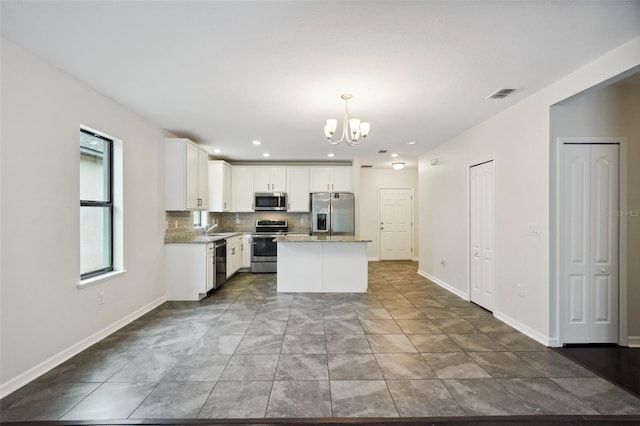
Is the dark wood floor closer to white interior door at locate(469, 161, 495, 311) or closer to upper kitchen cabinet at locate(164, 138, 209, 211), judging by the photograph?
white interior door at locate(469, 161, 495, 311)

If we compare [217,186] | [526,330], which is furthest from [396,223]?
[526,330]

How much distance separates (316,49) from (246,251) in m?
5.17

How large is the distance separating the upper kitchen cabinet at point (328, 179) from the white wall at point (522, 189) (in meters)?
2.69

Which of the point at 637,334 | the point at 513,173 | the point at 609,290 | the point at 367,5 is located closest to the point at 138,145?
the point at 367,5

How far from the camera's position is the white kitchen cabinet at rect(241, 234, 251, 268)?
6668 mm

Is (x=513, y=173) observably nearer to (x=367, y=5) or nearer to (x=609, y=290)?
(x=609, y=290)

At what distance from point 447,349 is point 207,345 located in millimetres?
2363

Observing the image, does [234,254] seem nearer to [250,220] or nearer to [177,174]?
[250,220]

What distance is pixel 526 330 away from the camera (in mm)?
3258

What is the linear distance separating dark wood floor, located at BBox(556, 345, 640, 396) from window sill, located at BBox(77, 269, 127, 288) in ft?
15.2

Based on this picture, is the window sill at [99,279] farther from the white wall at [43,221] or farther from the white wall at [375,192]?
the white wall at [375,192]

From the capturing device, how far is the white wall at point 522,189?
9.02 ft

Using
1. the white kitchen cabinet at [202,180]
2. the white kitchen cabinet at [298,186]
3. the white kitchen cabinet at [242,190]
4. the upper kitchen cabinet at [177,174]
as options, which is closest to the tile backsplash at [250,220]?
the white kitchen cabinet at [242,190]

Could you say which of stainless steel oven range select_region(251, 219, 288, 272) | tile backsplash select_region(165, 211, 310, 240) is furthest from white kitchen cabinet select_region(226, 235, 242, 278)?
tile backsplash select_region(165, 211, 310, 240)
